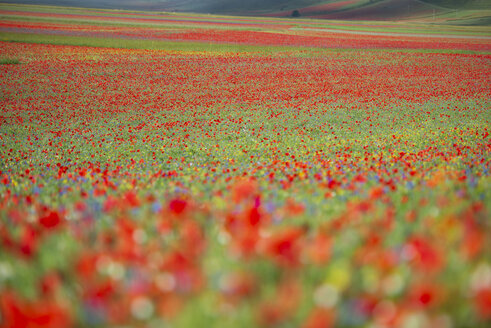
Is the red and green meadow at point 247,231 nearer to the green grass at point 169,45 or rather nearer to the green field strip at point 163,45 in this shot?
the green grass at point 169,45

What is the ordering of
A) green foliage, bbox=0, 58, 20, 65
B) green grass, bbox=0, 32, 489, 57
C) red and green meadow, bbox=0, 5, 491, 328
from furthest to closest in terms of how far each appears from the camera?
green grass, bbox=0, 32, 489, 57
green foliage, bbox=0, 58, 20, 65
red and green meadow, bbox=0, 5, 491, 328

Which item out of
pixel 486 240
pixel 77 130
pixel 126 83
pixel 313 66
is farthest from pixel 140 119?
pixel 313 66

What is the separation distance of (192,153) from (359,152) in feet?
17.1

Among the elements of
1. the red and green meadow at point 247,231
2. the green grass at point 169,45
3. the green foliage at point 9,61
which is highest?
the green grass at point 169,45

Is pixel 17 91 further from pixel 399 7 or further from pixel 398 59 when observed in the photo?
pixel 399 7

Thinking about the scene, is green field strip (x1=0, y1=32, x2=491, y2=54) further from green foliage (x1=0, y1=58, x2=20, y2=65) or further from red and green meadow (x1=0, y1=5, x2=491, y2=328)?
red and green meadow (x1=0, y1=5, x2=491, y2=328)

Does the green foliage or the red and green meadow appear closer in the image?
the red and green meadow

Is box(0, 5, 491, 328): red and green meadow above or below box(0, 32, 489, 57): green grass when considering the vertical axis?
below

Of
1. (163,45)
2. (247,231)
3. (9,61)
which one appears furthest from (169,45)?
(247,231)

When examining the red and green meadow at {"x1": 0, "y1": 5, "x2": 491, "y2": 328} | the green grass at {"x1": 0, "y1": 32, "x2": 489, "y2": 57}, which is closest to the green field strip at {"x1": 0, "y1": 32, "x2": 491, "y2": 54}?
the green grass at {"x1": 0, "y1": 32, "x2": 489, "y2": 57}

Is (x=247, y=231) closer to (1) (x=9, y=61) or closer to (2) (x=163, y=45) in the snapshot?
(1) (x=9, y=61)

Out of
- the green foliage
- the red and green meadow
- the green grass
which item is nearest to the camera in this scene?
the red and green meadow

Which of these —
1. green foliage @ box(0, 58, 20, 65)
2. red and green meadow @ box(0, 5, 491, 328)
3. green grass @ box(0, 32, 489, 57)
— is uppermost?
green grass @ box(0, 32, 489, 57)

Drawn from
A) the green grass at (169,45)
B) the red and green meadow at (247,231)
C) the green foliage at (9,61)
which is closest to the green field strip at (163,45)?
the green grass at (169,45)
